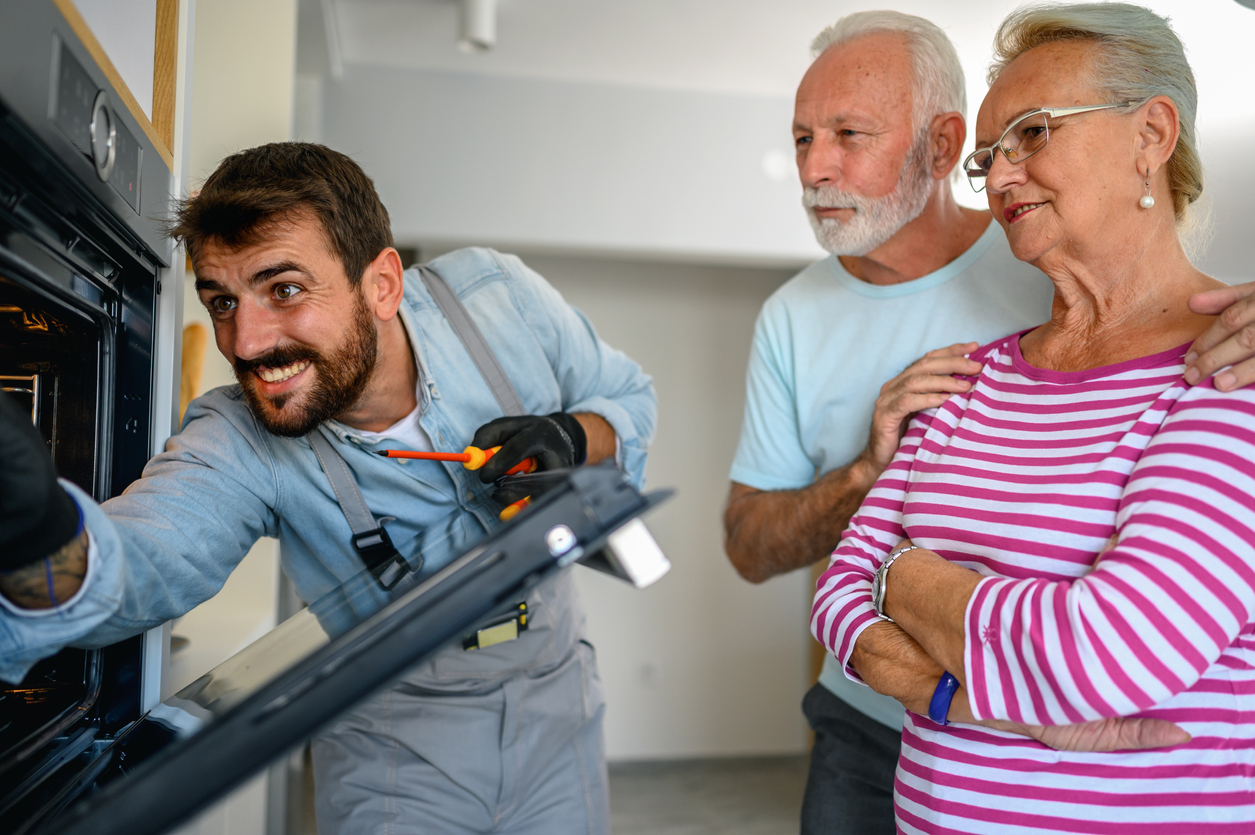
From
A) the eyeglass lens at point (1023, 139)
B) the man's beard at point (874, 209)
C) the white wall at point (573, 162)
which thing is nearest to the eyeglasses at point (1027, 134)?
the eyeglass lens at point (1023, 139)

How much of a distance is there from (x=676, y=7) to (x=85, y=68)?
2701mm

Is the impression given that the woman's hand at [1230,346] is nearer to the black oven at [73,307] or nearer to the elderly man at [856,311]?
the elderly man at [856,311]

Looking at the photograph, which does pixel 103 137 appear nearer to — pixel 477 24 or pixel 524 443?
pixel 524 443

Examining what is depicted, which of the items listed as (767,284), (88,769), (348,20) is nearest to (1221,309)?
(88,769)

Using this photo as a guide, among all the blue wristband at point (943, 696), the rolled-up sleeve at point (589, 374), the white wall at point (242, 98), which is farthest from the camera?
the white wall at point (242, 98)

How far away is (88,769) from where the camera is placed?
79 cm

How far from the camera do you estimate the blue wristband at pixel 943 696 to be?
0.86 m

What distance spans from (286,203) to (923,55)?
3.49 ft

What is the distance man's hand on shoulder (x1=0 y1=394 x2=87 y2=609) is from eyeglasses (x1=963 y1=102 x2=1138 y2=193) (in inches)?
39.6

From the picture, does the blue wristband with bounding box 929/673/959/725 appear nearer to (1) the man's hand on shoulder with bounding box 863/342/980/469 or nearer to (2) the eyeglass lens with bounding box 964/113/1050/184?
(1) the man's hand on shoulder with bounding box 863/342/980/469

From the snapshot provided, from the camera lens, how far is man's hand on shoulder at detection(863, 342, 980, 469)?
1.12m

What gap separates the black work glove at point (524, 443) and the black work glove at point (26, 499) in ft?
1.76

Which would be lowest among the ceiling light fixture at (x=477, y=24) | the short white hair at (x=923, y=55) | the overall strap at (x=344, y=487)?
the overall strap at (x=344, y=487)

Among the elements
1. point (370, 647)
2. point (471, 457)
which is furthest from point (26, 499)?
point (471, 457)
